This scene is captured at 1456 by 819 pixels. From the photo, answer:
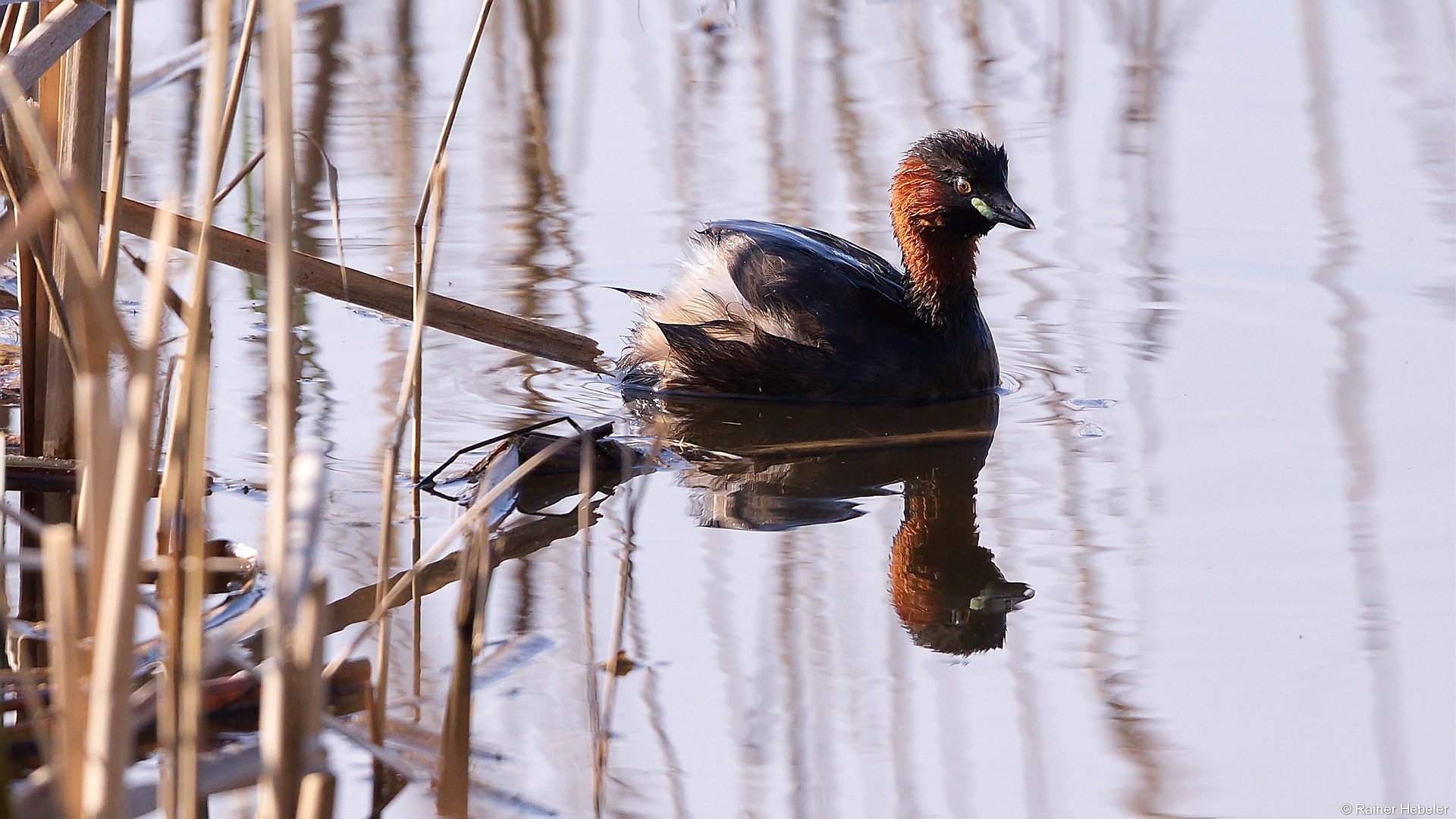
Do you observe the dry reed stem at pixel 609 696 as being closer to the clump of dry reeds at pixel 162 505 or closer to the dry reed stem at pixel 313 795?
the clump of dry reeds at pixel 162 505

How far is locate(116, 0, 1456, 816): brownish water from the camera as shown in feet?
9.56

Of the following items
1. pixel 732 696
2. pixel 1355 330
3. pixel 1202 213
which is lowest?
pixel 732 696

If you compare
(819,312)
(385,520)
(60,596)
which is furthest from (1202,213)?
(60,596)

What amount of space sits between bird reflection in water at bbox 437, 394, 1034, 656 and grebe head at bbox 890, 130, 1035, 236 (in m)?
0.55

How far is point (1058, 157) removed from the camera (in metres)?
7.14

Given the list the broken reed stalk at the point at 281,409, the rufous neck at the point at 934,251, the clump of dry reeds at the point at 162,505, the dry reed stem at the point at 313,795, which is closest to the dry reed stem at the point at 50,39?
the clump of dry reeds at the point at 162,505

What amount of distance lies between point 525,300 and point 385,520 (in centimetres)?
306

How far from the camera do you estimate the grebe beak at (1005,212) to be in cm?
520

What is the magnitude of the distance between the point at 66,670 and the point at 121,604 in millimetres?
143

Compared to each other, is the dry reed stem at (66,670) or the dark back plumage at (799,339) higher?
the dark back plumage at (799,339)

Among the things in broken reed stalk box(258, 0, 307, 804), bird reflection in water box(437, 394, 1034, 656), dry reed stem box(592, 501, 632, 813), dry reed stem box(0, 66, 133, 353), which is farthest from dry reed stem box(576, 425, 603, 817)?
dry reed stem box(0, 66, 133, 353)

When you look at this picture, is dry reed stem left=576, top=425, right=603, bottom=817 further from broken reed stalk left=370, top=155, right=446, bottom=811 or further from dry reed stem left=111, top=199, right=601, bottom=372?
dry reed stem left=111, top=199, right=601, bottom=372

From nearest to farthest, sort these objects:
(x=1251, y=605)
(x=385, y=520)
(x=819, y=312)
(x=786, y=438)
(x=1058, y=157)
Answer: (x=385, y=520) < (x=1251, y=605) < (x=786, y=438) < (x=819, y=312) < (x=1058, y=157)

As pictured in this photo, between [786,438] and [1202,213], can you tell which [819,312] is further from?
[1202,213]
